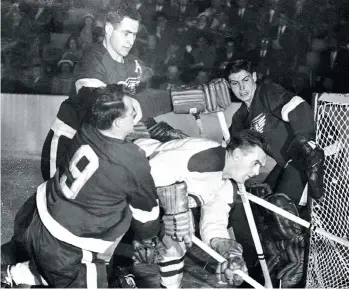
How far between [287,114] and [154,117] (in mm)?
590

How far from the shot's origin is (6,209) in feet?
6.15

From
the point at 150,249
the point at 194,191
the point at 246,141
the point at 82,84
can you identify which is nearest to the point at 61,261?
the point at 150,249

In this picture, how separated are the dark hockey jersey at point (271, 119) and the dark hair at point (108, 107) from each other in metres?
0.55

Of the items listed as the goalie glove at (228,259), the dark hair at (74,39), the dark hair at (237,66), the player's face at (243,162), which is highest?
the dark hair at (74,39)

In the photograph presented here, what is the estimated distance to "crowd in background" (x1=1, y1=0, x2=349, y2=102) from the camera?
1826 millimetres

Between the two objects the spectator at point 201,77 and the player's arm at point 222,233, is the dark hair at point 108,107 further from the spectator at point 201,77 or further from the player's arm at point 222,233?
the player's arm at point 222,233

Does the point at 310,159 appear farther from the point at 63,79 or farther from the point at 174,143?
the point at 63,79

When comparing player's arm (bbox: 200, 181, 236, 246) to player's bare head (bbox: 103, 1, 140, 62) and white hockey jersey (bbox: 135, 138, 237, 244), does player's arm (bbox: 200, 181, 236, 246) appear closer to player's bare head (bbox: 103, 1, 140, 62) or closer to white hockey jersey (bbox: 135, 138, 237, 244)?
white hockey jersey (bbox: 135, 138, 237, 244)

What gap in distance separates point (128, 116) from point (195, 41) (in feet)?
1.57

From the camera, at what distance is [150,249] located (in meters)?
1.82

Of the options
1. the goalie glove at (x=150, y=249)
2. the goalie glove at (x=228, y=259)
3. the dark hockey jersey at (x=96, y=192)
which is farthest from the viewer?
the goalie glove at (x=150, y=249)

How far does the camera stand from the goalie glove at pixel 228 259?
1702 millimetres

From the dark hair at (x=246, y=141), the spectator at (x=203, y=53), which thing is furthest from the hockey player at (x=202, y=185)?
the spectator at (x=203, y=53)

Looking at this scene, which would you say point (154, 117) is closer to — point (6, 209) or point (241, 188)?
point (241, 188)
